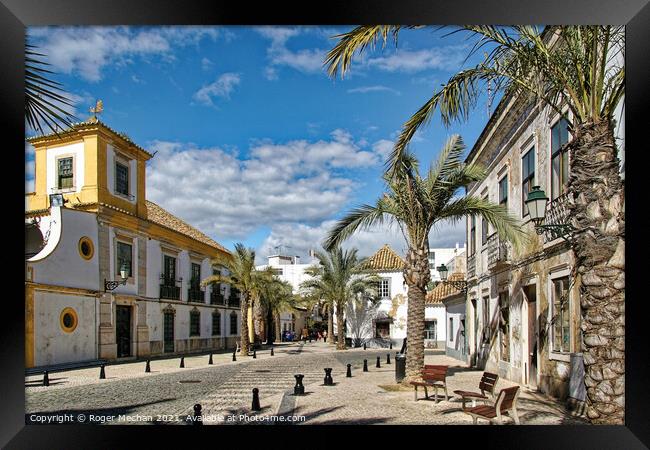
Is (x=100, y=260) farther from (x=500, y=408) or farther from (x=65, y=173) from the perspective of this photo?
(x=500, y=408)

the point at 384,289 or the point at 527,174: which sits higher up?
the point at 527,174

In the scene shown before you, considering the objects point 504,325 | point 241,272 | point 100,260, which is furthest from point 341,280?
point 504,325

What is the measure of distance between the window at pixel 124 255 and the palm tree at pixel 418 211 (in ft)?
31.1

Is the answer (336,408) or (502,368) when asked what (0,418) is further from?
(502,368)

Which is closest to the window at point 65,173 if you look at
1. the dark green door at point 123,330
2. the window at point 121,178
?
the window at point 121,178

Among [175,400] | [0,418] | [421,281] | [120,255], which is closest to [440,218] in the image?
[421,281]

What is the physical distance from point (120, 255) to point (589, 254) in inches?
652

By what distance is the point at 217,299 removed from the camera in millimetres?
27312

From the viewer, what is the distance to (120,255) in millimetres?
18594

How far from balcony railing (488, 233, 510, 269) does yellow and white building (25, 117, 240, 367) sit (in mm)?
10969

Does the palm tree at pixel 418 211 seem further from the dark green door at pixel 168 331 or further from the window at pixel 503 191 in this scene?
the dark green door at pixel 168 331
